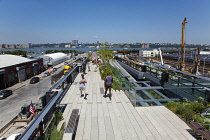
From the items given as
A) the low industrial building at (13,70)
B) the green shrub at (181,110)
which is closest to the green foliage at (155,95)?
the green shrub at (181,110)

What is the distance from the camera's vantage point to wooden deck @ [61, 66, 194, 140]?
458cm

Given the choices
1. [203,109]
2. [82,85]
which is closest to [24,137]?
[82,85]

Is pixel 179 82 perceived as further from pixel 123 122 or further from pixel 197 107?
pixel 123 122

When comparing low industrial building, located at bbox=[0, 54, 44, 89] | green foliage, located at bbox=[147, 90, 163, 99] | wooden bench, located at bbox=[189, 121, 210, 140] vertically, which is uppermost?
green foliage, located at bbox=[147, 90, 163, 99]

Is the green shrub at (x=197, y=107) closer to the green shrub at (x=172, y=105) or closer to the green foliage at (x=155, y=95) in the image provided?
the green shrub at (x=172, y=105)

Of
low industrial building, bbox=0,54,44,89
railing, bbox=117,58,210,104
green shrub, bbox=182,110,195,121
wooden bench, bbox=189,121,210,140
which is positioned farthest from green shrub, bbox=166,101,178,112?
low industrial building, bbox=0,54,44,89

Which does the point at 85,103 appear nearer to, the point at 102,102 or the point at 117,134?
the point at 102,102

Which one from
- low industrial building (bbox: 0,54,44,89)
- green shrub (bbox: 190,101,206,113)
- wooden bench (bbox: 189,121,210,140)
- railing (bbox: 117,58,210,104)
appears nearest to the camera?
wooden bench (bbox: 189,121,210,140)

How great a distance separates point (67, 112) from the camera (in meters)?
6.29

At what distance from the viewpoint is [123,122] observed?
5.42 metres

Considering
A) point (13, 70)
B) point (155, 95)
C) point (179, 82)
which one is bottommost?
point (13, 70)

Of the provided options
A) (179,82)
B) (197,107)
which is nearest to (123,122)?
Answer: (197,107)

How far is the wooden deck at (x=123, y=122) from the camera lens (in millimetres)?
4582

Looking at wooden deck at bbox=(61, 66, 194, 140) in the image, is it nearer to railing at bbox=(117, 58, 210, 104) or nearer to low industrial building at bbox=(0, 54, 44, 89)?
railing at bbox=(117, 58, 210, 104)
